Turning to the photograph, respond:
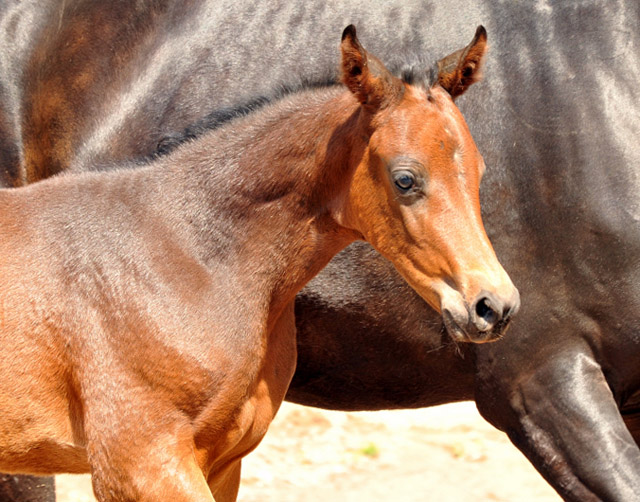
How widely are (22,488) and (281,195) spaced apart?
2.30 m

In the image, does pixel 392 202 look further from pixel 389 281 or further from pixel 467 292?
pixel 389 281

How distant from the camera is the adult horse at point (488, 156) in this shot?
13.3ft

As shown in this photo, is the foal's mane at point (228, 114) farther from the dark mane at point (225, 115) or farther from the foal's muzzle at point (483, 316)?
the foal's muzzle at point (483, 316)

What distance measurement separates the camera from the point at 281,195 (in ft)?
12.5

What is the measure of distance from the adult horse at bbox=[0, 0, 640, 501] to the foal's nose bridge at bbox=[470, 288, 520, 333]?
31.9 inches

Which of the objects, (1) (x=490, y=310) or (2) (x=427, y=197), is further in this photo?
(2) (x=427, y=197)

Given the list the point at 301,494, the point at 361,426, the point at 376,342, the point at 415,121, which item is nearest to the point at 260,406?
the point at 376,342

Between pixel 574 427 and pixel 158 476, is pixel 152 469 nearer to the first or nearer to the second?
pixel 158 476

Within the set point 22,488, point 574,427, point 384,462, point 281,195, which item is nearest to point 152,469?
point 281,195

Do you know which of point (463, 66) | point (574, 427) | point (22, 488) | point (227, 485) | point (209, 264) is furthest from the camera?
point (22, 488)

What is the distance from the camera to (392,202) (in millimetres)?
3547

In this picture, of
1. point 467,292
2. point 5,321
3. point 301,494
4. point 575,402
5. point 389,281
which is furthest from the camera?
point 301,494

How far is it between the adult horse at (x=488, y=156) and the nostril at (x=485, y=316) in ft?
2.68

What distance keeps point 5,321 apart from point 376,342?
1.48 m
